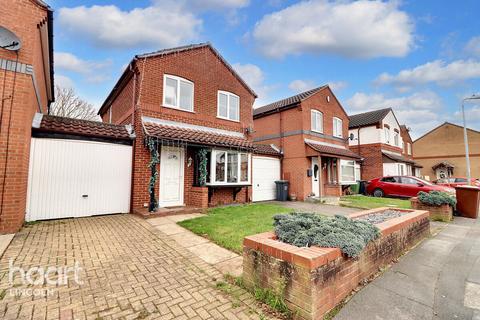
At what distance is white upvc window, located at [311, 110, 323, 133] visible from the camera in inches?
604

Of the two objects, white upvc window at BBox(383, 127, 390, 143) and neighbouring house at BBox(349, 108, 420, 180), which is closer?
neighbouring house at BBox(349, 108, 420, 180)

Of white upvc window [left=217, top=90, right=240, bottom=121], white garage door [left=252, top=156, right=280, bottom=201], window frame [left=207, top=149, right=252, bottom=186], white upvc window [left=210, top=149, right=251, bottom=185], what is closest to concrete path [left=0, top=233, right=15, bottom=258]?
window frame [left=207, top=149, right=252, bottom=186]

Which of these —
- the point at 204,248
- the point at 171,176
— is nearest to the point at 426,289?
the point at 204,248

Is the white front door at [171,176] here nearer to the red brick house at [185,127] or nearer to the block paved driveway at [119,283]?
the red brick house at [185,127]

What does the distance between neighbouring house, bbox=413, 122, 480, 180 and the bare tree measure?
4451 centimetres

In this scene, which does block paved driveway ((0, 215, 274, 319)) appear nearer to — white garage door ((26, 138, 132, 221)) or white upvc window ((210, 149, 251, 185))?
white garage door ((26, 138, 132, 221))

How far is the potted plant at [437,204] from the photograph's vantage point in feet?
27.3

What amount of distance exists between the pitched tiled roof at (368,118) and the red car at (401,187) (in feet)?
21.8

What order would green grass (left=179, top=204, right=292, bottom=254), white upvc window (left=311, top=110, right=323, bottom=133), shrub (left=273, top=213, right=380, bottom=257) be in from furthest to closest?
white upvc window (left=311, top=110, right=323, bottom=133) < green grass (left=179, top=204, right=292, bottom=254) < shrub (left=273, top=213, right=380, bottom=257)

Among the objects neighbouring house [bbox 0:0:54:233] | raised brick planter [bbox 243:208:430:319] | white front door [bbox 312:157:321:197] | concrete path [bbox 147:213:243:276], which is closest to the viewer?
raised brick planter [bbox 243:208:430:319]

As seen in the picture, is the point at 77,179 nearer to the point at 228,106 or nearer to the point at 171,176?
the point at 171,176

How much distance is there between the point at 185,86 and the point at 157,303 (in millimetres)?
9261

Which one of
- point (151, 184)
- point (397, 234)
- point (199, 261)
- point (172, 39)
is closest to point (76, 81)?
point (172, 39)

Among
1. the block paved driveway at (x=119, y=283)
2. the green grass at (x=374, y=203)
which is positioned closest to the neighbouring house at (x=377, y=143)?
→ the green grass at (x=374, y=203)
